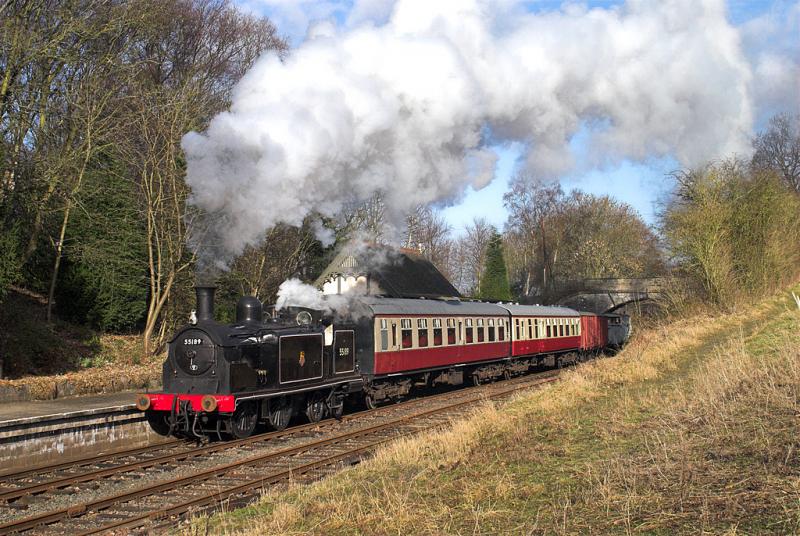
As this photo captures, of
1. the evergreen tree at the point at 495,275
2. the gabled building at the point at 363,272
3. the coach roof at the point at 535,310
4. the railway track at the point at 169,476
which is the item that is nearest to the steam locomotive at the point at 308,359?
the railway track at the point at 169,476

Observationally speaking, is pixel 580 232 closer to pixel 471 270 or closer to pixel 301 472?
pixel 471 270

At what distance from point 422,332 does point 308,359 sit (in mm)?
5586

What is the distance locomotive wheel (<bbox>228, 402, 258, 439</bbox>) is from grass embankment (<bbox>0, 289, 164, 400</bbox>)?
239 inches

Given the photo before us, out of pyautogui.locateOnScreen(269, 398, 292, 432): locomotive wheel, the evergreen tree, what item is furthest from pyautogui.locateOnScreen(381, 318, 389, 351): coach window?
the evergreen tree

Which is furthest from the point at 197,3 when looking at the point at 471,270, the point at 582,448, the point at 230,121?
the point at 471,270

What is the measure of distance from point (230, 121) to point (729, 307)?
27013mm

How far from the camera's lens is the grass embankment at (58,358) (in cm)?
1869

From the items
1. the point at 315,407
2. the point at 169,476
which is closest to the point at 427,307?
the point at 315,407

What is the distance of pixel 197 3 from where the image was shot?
36.8 metres

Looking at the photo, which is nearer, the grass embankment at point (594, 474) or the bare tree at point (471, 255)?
the grass embankment at point (594, 474)

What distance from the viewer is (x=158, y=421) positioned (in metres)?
15.8

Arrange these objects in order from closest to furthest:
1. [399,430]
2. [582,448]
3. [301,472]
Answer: [582,448] < [301,472] < [399,430]

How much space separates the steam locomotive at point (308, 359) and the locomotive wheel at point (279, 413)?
25 mm

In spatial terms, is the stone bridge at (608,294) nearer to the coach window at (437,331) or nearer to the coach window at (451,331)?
the coach window at (451,331)
